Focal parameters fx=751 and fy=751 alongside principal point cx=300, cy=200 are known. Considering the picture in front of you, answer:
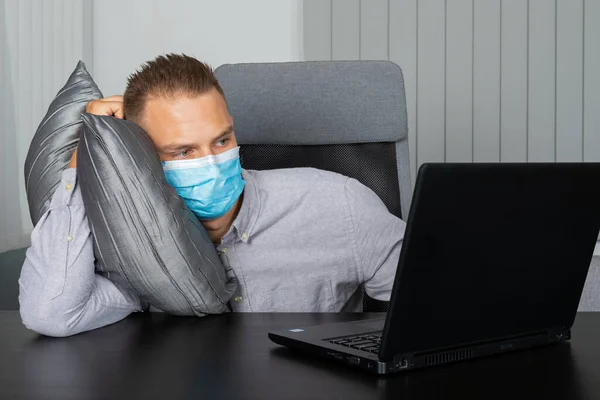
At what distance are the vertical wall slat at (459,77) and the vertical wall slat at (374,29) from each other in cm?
24

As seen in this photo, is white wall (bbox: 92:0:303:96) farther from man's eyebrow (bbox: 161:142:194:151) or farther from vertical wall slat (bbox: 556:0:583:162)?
man's eyebrow (bbox: 161:142:194:151)

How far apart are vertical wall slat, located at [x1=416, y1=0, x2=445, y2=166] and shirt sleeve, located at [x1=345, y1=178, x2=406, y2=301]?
151 cm

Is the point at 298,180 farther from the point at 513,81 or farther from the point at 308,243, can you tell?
the point at 513,81

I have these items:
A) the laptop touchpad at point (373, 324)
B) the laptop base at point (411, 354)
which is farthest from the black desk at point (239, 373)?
the laptop touchpad at point (373, 324)

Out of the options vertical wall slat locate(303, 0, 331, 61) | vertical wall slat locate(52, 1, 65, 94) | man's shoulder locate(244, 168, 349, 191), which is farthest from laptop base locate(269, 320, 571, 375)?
vertical wall slat locate(303, 0, 331, 61)

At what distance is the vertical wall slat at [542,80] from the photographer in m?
2.78

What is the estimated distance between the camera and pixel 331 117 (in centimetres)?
160

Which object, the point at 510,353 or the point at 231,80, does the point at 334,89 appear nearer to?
the point at 231,80

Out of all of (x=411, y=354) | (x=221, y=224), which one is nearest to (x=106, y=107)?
(x=221, y=224)

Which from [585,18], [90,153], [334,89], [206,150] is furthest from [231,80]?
[585,18]

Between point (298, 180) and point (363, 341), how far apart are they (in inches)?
26.1

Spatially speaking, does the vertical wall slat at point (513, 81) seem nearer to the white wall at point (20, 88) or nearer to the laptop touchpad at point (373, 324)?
the white wall at point (20, 88)

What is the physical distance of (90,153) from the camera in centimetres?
114

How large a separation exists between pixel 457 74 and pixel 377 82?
134 cm
